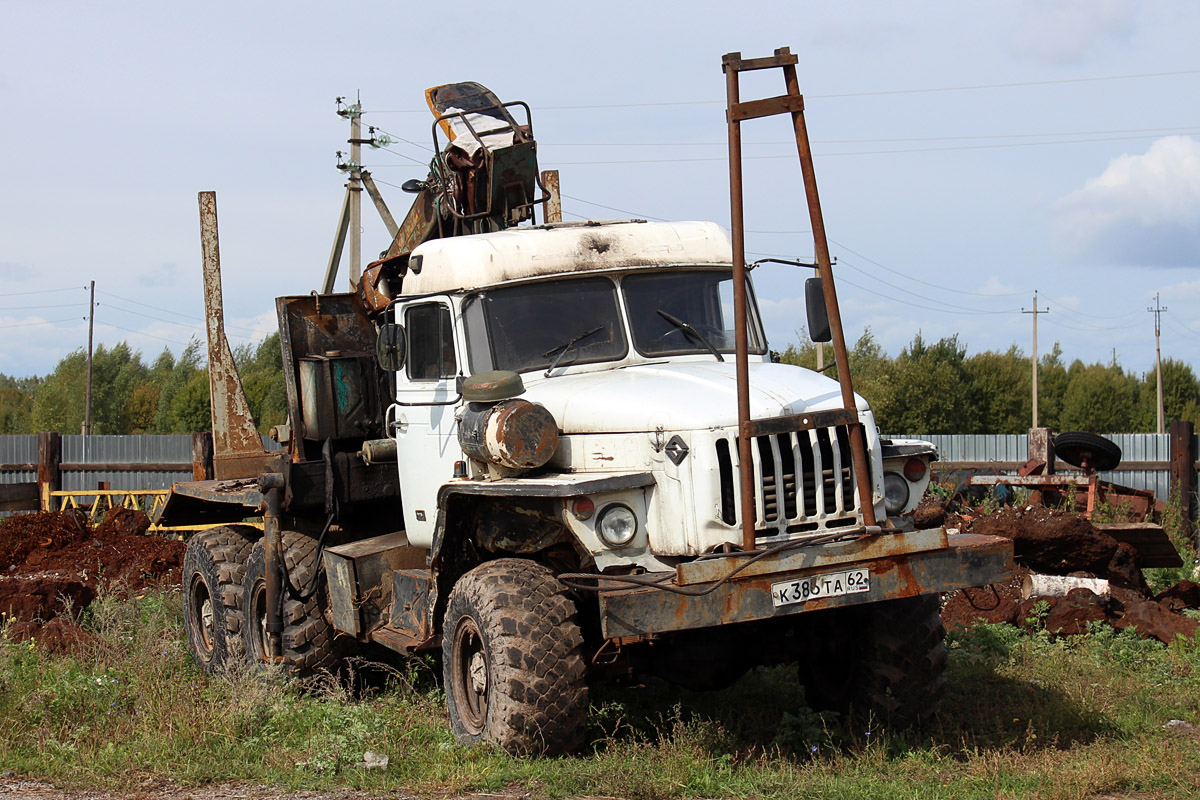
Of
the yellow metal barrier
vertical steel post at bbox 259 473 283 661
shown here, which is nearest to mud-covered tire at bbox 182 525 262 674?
vertical steel post at bbox 259 473 283 661

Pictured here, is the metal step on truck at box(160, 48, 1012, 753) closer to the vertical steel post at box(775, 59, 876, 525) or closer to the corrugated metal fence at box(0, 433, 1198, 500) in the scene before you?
the vertical steel post at box(775, 59, 876, 525)

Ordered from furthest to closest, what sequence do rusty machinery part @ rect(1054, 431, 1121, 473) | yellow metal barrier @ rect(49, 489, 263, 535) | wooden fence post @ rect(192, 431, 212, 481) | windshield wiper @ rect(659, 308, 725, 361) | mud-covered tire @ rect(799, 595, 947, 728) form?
yellow metal barrier @ rect(49, 489, 263, 535) < wooden fence post @ rect(192, 431, 212, 481) < rusty machinery part @ rect(1054, 431, 1121, 473) < windshield wiper @ rect(659, 308, 725, 361) < mud-covered tire @ rect(799, 595, 947, 728)

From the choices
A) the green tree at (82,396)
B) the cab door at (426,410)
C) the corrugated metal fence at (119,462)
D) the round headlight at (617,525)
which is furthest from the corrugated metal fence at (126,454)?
the green tree at (82,396)

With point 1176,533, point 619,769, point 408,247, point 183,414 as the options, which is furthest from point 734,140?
point 183,414

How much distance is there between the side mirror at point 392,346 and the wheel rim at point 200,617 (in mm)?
3277

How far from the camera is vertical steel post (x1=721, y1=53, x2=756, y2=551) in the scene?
589cm

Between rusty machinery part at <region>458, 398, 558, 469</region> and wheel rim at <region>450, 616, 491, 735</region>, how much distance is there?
2.79ft

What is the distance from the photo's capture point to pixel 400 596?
7590mm

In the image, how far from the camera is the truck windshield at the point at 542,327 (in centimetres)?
734

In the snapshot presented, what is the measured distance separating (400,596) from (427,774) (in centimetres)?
150

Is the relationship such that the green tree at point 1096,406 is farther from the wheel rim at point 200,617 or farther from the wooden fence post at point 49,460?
the wheel rim at point 200,617

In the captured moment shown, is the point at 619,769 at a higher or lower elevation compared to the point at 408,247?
lower

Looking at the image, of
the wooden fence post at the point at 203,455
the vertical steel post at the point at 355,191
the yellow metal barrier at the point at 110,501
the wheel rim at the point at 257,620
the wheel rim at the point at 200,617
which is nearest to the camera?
the wheel rim at the point at 257,620

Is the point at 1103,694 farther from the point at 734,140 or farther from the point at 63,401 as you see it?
the point at 63,401
